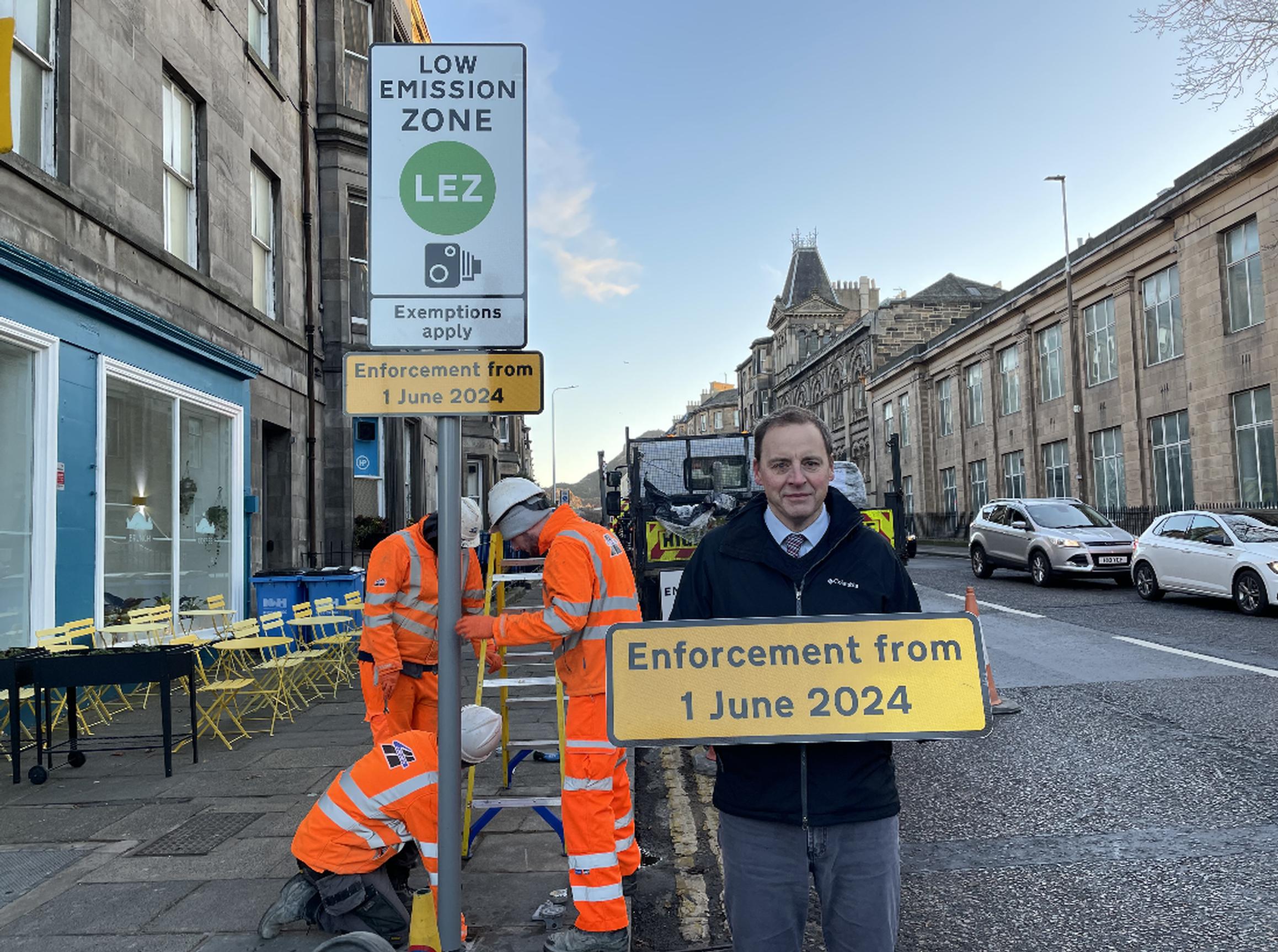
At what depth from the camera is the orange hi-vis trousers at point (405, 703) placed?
15.7 feet

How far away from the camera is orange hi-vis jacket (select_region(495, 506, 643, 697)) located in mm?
3854

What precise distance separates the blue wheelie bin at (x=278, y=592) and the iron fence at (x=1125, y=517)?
28.9ft

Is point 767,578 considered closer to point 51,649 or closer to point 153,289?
point 51,649

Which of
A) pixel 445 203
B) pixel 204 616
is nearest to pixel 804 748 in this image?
pixel 445 203

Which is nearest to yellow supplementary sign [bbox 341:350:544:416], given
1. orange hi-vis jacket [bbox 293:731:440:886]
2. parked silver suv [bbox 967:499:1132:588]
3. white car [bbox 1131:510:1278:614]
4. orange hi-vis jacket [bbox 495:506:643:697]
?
orange hi-vis jacket [bbox 495:506:643:697]

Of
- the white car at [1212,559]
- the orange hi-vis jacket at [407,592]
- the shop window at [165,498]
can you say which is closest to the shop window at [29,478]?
the shop window at [165,498]

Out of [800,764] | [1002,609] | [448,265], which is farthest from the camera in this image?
[1002,609]

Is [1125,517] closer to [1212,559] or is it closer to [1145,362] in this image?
[1145,362]

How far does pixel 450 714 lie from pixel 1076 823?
3.73 m

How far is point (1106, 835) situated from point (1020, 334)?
37.7 meters

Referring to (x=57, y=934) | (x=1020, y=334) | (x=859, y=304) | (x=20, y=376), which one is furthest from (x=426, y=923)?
(x=859, y=304)

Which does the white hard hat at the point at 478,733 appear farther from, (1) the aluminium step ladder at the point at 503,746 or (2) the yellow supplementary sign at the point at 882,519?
(2) the yellow supplementary sign at the point at 882,519

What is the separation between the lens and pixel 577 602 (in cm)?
388

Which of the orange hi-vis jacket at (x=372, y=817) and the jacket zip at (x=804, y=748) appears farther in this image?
the orange hi-vis jacket at (x=372, y=817)
